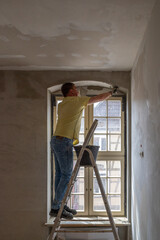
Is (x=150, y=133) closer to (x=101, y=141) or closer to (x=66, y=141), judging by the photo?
(x=66, y=141)

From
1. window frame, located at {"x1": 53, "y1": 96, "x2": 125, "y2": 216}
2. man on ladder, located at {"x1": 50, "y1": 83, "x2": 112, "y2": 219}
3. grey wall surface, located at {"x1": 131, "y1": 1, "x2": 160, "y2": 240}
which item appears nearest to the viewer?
grey wall surface, located at {"x1": 131, "y1": 1, "x2": 160, "y2": 240}

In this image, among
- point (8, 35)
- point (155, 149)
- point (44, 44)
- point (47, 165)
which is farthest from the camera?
point (47, 165)

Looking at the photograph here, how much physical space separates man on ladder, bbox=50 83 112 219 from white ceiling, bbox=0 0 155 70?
0.48m

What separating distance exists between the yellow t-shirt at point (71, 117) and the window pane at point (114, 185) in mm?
1223

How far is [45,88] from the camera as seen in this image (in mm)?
3934

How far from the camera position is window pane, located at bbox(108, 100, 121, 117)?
4.21m

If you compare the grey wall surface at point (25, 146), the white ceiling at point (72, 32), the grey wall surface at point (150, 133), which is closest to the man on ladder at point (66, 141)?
the white ceiling at point (72, 32)

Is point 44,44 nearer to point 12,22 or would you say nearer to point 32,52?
point 32,52

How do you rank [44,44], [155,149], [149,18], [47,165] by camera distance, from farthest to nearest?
1. [47,165]
2. [44,44]
3. [149,18]
4. [155,149]

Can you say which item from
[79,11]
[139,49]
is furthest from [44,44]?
[139,49]

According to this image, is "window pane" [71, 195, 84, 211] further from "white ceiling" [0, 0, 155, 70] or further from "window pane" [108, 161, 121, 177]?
"white ceiling" [0, 0, 155, 70]

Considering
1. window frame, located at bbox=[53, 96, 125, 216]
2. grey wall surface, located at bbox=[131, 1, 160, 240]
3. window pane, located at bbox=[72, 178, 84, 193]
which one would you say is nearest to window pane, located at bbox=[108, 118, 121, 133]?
window frame, located at bbox=[53, 96, 125, 216]

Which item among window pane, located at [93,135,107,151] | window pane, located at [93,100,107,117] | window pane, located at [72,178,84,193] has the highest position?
window pane, located at [93,100,107,117]

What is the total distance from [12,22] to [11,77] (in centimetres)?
159
